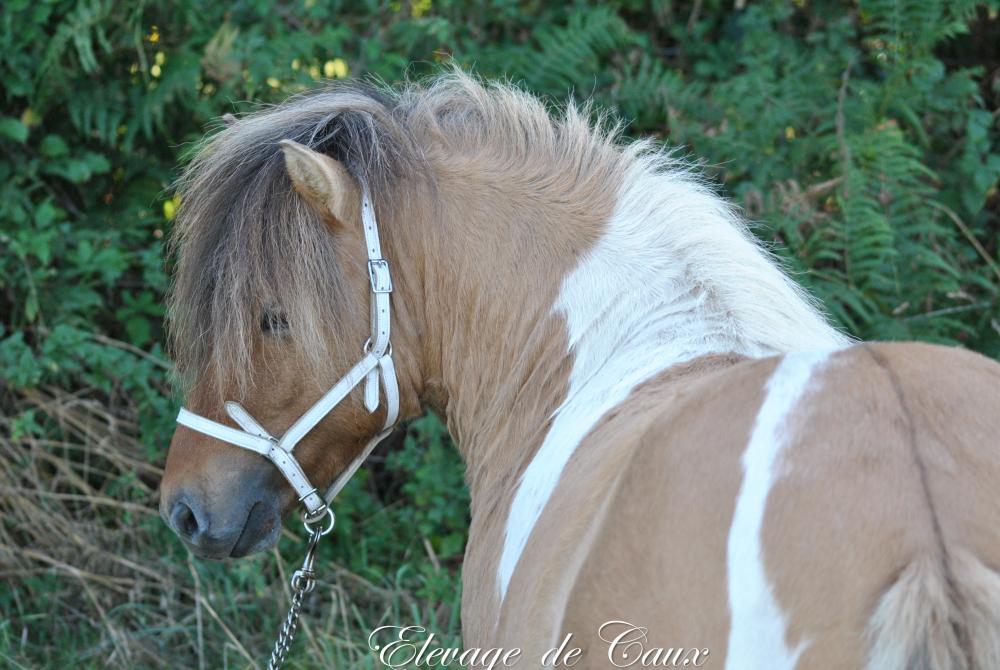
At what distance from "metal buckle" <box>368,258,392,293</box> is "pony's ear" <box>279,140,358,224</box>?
0.38 ft

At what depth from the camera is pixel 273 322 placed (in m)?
2.19

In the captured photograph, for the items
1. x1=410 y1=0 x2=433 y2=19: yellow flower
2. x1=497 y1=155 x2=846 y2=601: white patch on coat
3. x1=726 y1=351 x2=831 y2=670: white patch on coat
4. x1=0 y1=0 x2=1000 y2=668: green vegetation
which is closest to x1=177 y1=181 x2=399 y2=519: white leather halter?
x1=497 y1=155 x2=846 y2=601: white patch on coat

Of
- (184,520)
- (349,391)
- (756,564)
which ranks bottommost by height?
(184,520)

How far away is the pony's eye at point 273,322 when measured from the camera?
2.19 meters

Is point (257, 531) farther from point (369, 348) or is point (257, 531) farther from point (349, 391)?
point (369, 348)

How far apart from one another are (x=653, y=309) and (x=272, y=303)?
84 centimetres

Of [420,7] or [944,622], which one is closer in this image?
[944,622]

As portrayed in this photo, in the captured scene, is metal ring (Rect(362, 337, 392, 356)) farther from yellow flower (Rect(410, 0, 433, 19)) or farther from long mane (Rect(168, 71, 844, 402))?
yellow flower (Rect(410, 0, 433, 19))

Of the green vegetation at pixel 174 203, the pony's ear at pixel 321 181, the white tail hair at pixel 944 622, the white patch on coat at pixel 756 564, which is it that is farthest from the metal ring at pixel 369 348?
the green vegetation at pixel 174 203

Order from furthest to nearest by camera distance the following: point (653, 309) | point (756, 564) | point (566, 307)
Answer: point (566, 307) < point (653, 309) < point (756, 564)

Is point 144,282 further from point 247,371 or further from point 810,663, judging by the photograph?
point 810,663

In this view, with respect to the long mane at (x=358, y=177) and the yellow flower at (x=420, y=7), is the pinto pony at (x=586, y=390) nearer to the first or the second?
the long mane at (x=358, y=177)

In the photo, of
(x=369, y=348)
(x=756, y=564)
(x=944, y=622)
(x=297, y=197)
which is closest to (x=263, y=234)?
(x=297, y=197)

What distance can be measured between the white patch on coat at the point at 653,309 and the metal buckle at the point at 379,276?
0.39m
